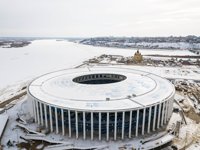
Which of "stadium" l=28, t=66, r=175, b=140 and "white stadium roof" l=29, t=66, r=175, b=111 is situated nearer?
"stadium" l=28, t=66, r=175, b=140

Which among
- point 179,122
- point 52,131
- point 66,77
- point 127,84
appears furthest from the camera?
point 66,77

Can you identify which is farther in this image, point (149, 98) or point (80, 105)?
point (149, 98)

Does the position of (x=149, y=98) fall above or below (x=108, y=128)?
above

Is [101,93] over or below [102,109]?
over

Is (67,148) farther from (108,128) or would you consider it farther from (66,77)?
(66,77)

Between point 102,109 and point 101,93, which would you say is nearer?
point 102,109

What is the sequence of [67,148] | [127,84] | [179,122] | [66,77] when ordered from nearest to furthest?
[67,148] → [179,122] → [127,84] → [66,77]

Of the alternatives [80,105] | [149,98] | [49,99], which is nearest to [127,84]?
[149,98]

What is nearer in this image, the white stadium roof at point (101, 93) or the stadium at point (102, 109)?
the stadium at point (102, 109)
